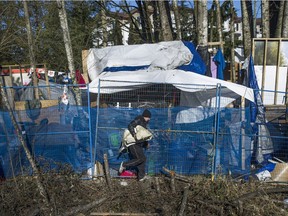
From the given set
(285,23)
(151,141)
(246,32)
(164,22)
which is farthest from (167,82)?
(246,32)

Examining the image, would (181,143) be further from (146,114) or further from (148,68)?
(148,68)

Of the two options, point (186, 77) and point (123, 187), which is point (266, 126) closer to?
point (186, 77)

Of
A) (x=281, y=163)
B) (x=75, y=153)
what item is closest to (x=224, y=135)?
(x=281, y=163)

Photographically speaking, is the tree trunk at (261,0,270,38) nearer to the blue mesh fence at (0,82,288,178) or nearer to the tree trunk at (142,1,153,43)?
the tree trunk at (142,1,153,43)

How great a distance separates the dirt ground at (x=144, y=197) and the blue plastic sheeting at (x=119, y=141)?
1.76 feet

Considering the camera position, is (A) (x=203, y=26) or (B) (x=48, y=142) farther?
(A) (x=203, y=26)

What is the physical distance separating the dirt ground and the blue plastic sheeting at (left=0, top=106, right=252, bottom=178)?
0.54 m

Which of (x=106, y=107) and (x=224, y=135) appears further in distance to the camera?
→ (x=106, y=107)

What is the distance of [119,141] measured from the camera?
7648 mm

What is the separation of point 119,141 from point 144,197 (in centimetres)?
178

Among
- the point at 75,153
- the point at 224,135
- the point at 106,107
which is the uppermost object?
the point at 106,107

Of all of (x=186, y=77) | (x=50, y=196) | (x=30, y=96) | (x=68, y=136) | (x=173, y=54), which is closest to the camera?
(x=50, y=196)

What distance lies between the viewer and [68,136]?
7.54 meters

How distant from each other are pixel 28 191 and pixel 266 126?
5.34m
